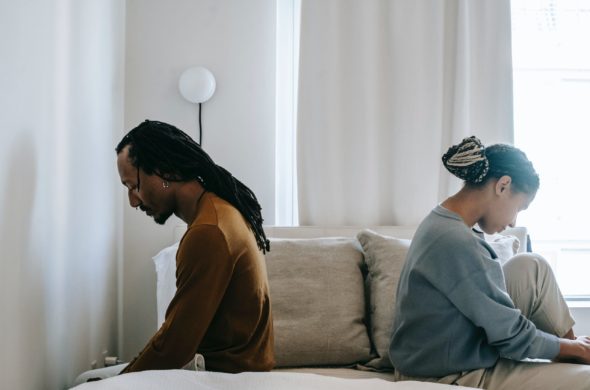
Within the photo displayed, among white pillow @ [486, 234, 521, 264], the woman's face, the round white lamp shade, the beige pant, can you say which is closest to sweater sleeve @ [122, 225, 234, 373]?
the beige pant

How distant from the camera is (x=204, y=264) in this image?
1627 millimetres

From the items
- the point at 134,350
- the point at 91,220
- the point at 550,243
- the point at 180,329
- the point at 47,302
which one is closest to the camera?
the point at 180,329

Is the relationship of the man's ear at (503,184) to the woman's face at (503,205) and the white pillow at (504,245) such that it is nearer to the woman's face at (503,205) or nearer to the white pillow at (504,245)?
the woman's face at (503,205)

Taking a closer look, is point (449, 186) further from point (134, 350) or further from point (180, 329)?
point (180, 329)

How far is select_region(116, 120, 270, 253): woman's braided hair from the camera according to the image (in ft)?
6.15

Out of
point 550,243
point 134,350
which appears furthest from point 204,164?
point 550,243

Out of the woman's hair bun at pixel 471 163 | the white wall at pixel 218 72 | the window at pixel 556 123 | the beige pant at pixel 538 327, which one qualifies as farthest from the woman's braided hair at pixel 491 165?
the window at pixel 556 123

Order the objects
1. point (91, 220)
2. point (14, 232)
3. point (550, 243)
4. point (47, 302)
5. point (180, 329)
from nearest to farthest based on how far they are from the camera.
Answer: point (180, 329) → point (14, 232) → point (47, 302) → point (91, 220) → point (550, 243)

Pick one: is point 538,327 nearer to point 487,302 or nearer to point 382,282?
point 487,302

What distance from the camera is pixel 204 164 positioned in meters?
1.89

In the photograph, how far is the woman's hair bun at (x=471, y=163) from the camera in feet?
6.60

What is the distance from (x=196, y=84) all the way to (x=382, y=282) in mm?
1116

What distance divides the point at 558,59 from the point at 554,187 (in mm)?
582

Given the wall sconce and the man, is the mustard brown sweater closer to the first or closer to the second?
the man
